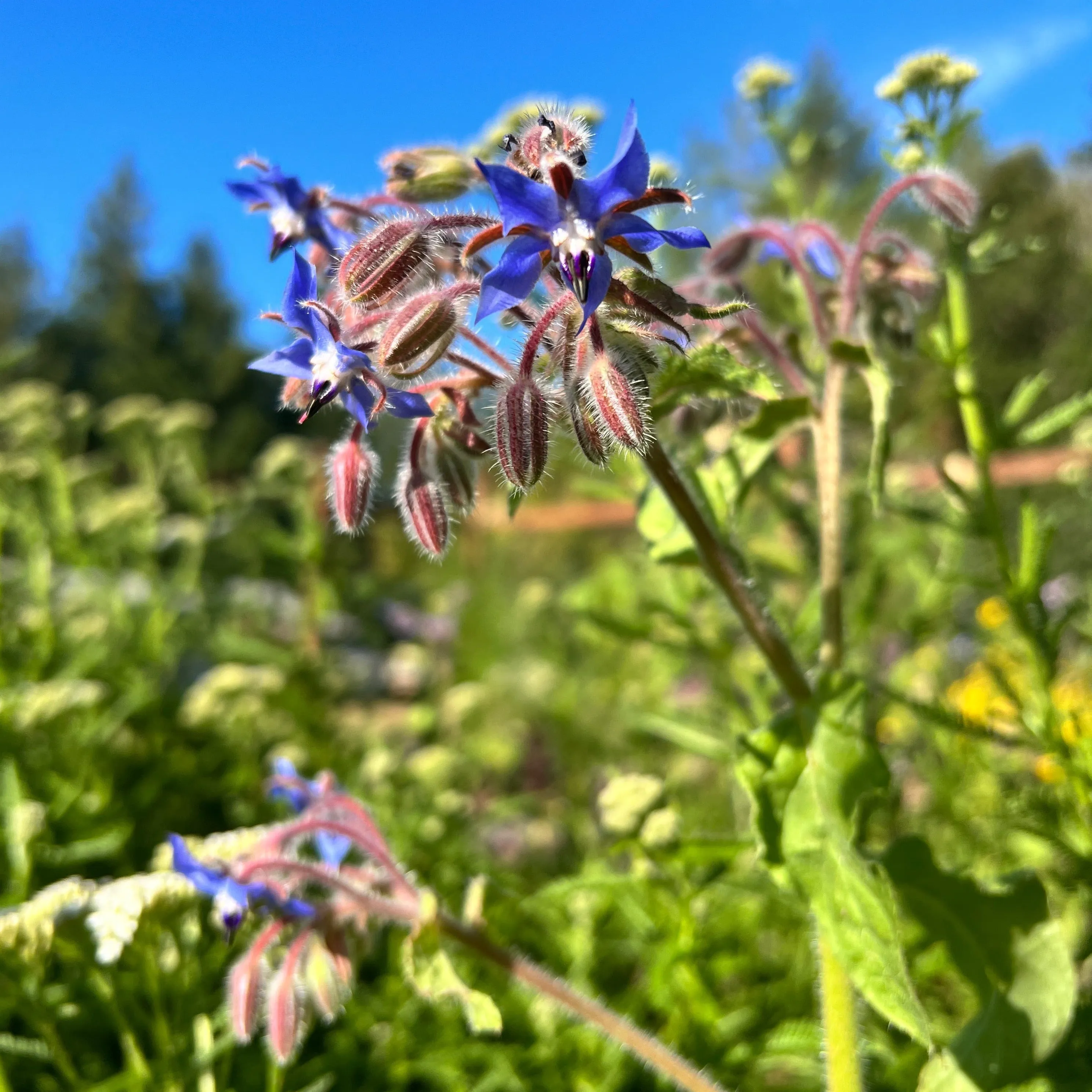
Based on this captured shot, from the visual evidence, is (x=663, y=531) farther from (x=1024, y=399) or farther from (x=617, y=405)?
(x=1024, y=399)

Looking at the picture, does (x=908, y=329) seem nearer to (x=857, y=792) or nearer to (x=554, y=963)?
(x=857, y=792)

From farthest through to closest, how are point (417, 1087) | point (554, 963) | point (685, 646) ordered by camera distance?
1. point (554, 963)
2. point (417, 1087)
3. point (685, 646)

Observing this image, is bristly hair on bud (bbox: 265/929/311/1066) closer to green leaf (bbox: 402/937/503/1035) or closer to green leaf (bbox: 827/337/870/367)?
green leaf (bbox: 402/937/503/1035)

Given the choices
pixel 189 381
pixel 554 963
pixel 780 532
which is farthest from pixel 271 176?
pixel 189 381

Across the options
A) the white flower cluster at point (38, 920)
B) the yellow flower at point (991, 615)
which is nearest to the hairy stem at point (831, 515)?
the white flower cluster at point (38, 920)

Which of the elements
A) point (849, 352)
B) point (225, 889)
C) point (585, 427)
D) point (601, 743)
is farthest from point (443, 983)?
point (601, 743)
